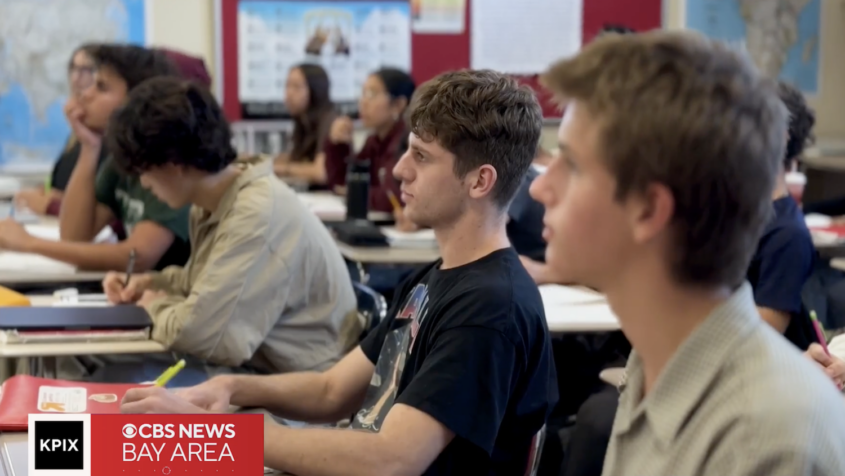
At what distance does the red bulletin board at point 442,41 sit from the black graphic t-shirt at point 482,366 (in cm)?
431

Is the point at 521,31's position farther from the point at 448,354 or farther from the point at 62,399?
the point at 448,354

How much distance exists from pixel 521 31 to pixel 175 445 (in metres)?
4.99

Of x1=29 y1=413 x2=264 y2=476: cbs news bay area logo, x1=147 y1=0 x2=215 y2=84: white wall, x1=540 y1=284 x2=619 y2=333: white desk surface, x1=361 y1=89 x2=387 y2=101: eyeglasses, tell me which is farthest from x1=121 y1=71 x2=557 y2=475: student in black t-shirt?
x1=147 y1=0 x2=215 y2=84: white wall

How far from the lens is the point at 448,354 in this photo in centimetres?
145

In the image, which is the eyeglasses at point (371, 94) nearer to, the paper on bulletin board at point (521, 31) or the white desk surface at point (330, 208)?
the white desk surface at point (330, 208)

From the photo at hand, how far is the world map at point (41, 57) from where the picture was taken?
5.30 m

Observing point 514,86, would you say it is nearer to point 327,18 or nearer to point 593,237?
point 593,237

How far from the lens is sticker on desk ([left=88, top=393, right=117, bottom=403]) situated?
1732mm

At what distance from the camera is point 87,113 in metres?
3.34

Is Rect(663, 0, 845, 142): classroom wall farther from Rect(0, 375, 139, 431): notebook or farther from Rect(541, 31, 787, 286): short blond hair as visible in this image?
Rect(541, 31, 787, 286): short blond hair

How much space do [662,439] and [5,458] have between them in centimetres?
105

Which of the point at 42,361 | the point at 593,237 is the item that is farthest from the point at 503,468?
the point at 42,361

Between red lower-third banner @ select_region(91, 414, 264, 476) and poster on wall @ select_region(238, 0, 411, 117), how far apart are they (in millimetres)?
4611

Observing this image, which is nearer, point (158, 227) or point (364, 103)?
point (158, 227)
